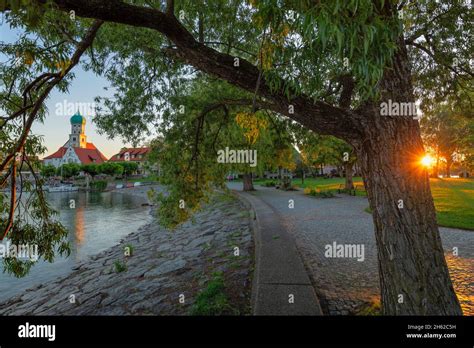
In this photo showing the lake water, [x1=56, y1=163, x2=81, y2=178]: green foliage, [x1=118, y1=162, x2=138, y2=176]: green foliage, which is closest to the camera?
the lake water

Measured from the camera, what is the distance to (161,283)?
26.1 ft

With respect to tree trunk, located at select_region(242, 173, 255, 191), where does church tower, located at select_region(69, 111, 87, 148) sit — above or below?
above

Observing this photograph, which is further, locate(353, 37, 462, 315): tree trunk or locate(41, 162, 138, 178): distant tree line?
locate(41, 162, 138, 178): distant tree line

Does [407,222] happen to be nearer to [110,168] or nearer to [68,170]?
[110,168]

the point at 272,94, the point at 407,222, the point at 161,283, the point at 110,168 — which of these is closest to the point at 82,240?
the point at 161,283

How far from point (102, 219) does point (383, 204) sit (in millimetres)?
25949

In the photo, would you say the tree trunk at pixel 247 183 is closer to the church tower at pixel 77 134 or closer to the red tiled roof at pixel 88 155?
the red tiled roof at pixel 88 155

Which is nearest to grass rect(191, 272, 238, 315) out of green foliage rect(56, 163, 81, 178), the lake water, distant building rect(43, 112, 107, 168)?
the lake water

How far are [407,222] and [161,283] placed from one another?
256 inches

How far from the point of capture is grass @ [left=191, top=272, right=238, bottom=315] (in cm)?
528

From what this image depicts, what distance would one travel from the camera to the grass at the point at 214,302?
5281mm

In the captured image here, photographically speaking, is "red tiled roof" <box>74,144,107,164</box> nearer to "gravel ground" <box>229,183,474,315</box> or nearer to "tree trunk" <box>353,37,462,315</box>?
"gravel ground" <box>229,183,474,315</box>
